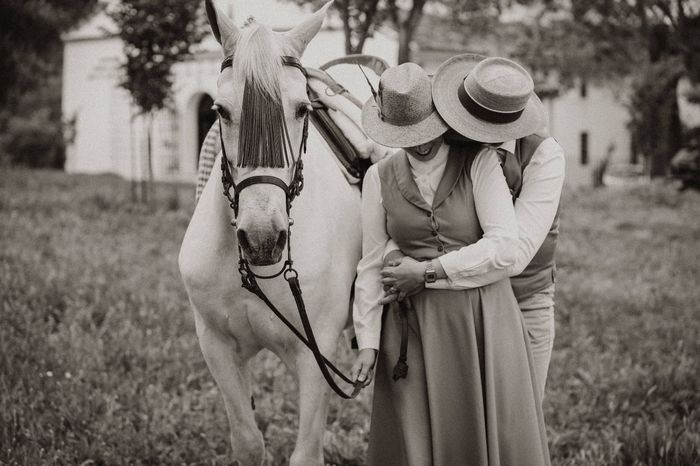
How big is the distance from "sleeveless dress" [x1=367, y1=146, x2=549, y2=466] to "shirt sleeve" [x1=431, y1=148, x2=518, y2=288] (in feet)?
0.18

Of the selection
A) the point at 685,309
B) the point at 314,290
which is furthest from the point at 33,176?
the point at 314,290

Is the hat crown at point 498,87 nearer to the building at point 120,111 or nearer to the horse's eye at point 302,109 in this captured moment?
the horse's eye at point 302,109

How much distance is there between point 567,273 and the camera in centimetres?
938

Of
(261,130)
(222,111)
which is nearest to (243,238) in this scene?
(261,130)

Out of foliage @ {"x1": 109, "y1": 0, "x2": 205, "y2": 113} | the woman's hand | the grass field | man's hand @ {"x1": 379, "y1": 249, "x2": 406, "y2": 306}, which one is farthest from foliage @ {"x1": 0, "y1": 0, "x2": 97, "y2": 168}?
the woman's hand

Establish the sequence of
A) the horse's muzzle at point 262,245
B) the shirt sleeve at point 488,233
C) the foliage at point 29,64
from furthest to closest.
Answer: the foliage at point 29,64 → the shirt sleeve at point 488,233 → the horse's muzzle at point 262,245

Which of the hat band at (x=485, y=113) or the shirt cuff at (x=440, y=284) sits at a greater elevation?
the hat band at (x=485, y=113)

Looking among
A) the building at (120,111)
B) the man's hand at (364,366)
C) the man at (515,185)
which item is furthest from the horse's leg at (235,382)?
the building at (120,111)

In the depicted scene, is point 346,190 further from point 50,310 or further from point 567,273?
point 567,273

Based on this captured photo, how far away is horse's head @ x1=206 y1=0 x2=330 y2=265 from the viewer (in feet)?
8.80

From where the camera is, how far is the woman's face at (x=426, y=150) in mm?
2955

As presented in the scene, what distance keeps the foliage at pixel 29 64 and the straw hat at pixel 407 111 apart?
1870 centimetres

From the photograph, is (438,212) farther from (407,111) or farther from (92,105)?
(92,105)

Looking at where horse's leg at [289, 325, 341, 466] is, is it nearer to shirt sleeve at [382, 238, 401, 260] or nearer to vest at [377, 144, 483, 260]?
shirt sleeve at [382, 238, 401, 260]
